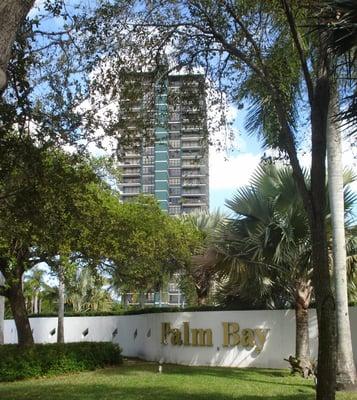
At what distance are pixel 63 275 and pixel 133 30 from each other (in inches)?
373

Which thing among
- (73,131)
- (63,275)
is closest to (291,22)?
(73,131)

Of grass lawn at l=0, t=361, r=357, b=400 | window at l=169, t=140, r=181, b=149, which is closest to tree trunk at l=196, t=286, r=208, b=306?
grass lawn at l=0, t=361, r=357, b=400

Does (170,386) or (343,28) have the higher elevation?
(343,28)

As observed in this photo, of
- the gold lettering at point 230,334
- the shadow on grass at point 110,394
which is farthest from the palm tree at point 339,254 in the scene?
the gold lettering at point 230,334

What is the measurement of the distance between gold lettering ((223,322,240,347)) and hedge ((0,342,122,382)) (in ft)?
13.1

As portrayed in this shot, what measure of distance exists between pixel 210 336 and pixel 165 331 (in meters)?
2.70

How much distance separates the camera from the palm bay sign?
19.1m

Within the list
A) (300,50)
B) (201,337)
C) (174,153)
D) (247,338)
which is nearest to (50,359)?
(201,337)

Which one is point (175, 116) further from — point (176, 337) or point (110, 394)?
point (176, 337)

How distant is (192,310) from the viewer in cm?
2180

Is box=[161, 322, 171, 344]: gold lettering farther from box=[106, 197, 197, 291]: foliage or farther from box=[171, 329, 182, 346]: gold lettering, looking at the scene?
box=[106, 197, 197, 291]: foliage

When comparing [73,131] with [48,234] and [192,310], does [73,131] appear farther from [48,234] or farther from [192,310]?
[192,310]

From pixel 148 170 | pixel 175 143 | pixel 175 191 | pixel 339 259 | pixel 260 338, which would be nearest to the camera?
pixel 175 143

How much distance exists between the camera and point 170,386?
14.3m
